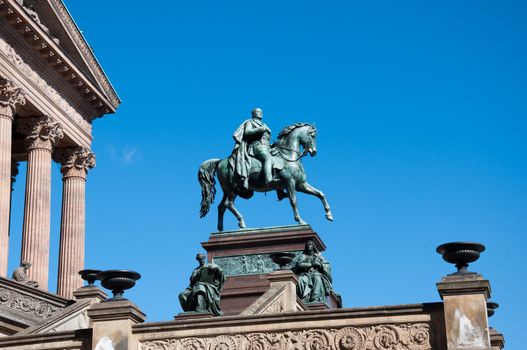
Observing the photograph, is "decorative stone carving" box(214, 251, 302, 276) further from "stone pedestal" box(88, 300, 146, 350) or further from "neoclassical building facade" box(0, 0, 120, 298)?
"neoclassical building facade" box(0, 0, 120, 298)

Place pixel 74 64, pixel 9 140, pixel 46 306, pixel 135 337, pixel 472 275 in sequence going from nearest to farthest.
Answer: pixel 472 275 → pixel 135 337 → pixel 46 306 → pixel 9 140 → pixel 74 64

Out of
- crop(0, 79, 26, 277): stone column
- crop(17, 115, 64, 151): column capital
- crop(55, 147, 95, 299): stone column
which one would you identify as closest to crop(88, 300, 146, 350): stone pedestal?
crop(0, 79, 26, 277): stone column

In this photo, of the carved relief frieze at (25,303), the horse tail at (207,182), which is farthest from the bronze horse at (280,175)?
the carved relief frieze at (25,303)

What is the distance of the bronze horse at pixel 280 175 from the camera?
33.7 metres

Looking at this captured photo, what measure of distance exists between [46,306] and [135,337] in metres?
16.6

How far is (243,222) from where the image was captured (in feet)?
108

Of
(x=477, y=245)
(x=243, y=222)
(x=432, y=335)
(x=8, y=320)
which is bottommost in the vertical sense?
(x=432, y=335)

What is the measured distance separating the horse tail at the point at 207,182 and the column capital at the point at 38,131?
1592 centimetres

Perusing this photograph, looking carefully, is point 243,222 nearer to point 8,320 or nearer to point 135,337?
point 8,320

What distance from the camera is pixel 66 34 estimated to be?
165 feet

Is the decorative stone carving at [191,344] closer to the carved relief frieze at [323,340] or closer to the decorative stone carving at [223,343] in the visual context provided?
the carved relief frieze at [323,340]

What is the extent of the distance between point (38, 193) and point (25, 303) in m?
13.1

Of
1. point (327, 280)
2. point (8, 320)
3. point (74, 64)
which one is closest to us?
point (327, 280)

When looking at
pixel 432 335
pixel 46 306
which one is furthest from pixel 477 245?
pixel 46 306
